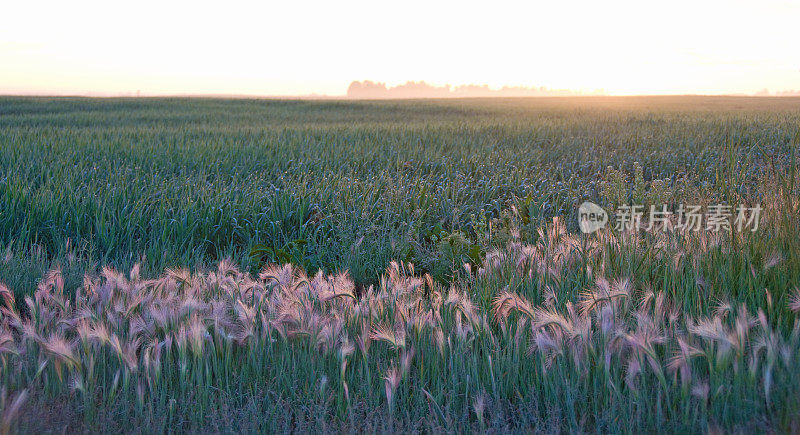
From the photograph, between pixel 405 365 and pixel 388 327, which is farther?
pixel 388 327

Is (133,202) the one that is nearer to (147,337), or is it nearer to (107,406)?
(147,337)

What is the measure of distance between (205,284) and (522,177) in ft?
14.8

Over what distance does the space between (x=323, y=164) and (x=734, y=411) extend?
6.03 metres

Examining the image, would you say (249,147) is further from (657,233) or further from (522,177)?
(657,233)

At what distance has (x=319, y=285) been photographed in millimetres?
2537

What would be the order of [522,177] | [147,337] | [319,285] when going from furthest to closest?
[522,177] < [319,285] < [147,337]

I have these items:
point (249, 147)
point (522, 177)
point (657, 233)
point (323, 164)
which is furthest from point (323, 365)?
point (249, 147)

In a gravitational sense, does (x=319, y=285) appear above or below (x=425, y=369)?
above

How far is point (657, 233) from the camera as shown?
3359 mm

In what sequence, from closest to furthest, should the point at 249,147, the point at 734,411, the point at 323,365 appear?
the point at 734,411 < the point at 323,365 < the point at 249,147

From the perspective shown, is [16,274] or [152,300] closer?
[152,300]

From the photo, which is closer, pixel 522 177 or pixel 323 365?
pixel 323 365

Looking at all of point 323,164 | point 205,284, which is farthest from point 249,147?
point 205,284

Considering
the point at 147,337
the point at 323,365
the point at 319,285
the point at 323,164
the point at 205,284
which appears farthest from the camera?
the point at 323,164
